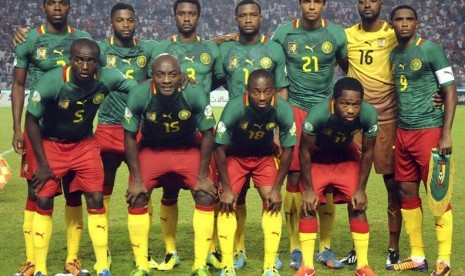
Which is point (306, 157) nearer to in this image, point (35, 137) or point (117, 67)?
point (117, 67)

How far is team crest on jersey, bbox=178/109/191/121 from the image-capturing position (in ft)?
23.6

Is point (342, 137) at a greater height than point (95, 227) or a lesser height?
greater

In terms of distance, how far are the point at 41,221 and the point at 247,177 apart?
5.93 ft

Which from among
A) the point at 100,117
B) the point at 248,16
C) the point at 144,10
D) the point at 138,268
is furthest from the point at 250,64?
the point at 144,10

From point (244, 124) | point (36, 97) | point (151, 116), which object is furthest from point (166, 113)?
point (36, 97)

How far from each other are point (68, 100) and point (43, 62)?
2.62 feet

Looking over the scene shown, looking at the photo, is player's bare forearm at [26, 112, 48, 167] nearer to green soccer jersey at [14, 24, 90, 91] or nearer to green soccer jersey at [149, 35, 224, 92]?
green soccer jersey at [14, 24, 90, 91]

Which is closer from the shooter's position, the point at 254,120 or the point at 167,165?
the point at 254,120

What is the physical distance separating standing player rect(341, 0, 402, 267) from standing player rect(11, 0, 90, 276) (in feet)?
8.31

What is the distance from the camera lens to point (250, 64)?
7918mm

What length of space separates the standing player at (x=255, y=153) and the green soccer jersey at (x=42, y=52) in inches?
63.1

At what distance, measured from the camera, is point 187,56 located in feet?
26.2

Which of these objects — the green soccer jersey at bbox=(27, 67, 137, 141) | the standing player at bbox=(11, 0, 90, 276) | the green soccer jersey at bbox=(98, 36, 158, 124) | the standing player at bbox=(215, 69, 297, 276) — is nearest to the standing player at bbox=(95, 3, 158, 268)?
the green soccer jersey at bbox=(98, 36, 158, 124)

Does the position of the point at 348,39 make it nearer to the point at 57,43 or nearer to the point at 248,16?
the point at 248,16
